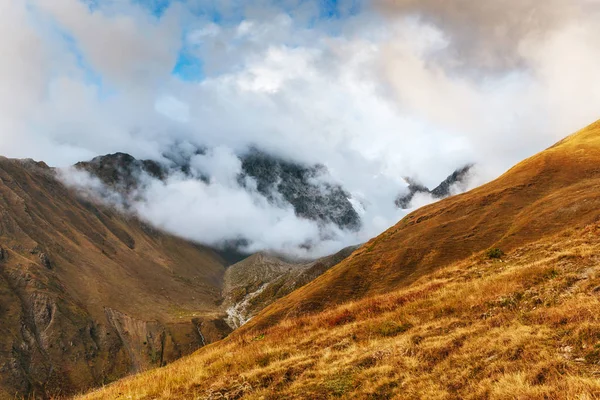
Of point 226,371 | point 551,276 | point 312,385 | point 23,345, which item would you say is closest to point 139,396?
point 226,371

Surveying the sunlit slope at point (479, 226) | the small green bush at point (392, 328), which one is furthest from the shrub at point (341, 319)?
the sunlit slope at point (479, 226)

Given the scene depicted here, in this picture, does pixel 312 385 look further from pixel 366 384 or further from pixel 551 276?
pixel 551 276

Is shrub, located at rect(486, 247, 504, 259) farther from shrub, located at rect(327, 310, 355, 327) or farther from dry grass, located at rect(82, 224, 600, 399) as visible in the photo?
shrub, located at rect(327, 310, 355, 327)

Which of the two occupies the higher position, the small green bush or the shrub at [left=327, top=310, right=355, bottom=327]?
the shrub at [left=327, top=310, right=355, bottom=327]

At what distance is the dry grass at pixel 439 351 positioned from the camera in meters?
10.4

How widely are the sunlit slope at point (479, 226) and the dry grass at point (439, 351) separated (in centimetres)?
4226

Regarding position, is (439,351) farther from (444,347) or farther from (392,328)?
(392,328)

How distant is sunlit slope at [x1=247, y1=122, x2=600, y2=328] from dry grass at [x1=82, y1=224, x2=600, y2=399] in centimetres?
4226

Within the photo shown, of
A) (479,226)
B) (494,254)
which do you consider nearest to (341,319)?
(494,254)

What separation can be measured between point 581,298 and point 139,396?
1640 centimetres

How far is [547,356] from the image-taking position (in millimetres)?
10766

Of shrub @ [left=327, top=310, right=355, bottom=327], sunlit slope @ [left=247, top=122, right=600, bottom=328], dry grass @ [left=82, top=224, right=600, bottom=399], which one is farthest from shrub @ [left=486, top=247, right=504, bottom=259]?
sunlit slope @ [left=247, top=122, right=600, bottom=328]

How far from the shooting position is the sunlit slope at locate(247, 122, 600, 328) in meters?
62.3

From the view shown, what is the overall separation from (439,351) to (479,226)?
68.2m
